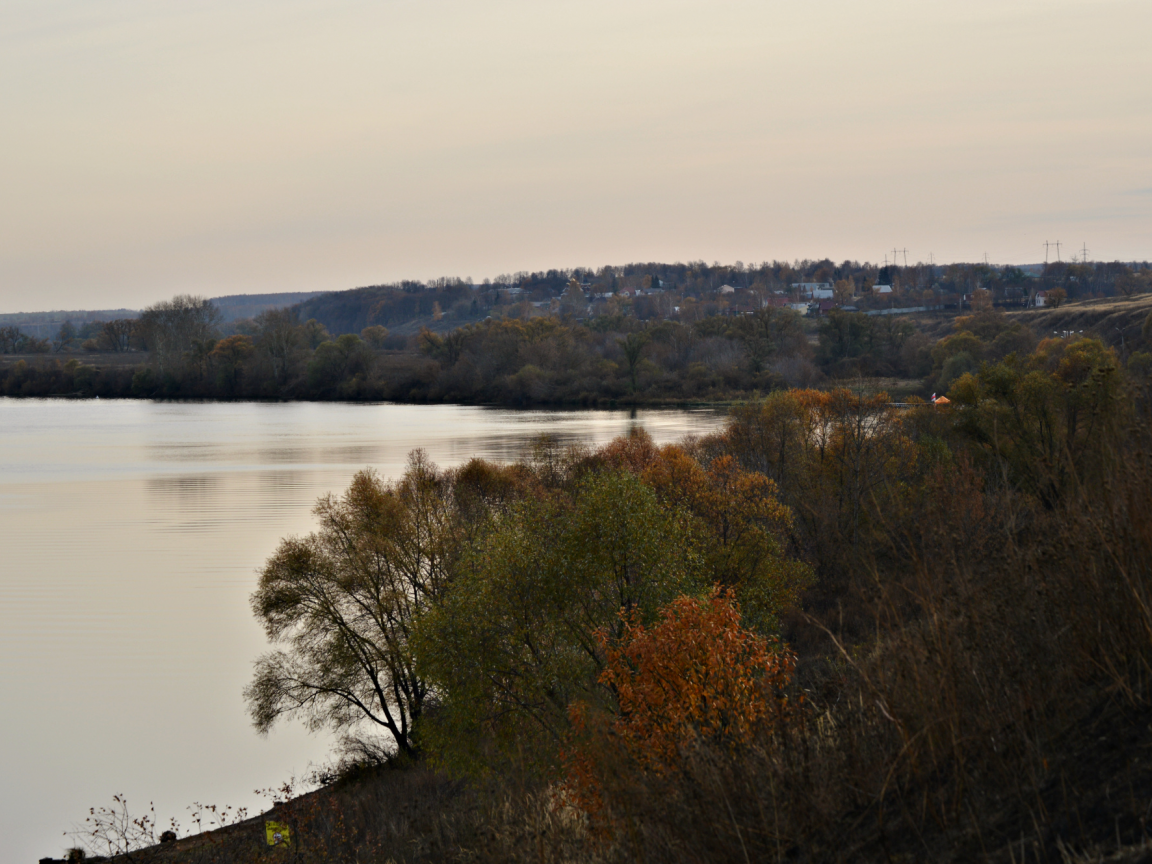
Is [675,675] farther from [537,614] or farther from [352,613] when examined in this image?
[352,613]

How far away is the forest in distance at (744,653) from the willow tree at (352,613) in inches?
3.8

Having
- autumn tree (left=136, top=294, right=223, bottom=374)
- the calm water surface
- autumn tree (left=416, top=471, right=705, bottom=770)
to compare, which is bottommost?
the calm water surface

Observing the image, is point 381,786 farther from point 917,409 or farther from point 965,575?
point 917,409

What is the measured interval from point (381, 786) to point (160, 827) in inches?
175

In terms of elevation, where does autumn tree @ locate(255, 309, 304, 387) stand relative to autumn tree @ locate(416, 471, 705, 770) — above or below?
above

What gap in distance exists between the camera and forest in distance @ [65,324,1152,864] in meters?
4.57

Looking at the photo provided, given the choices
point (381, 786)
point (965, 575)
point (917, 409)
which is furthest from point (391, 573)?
point (917, 409)

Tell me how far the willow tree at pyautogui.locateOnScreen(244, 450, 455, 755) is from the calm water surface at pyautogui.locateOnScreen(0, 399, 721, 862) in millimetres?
1438

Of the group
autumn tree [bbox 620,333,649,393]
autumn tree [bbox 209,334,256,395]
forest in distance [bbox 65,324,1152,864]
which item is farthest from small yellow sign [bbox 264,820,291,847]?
autumn tree [bbox 209,334,256,395]

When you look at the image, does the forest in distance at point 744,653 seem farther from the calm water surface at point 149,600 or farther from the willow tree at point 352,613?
the calm water surface at point 149,600

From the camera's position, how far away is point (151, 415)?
4412 inches

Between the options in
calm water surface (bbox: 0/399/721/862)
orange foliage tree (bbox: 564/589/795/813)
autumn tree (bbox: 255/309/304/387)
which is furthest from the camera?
autumn tree (bbox: 255/309/304/387)

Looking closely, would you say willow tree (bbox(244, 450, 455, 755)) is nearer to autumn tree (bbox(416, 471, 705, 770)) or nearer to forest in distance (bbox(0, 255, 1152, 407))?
autumn tree (bbox(416, 471, 705, 770))

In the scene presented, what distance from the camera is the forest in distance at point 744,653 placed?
15.0ft
